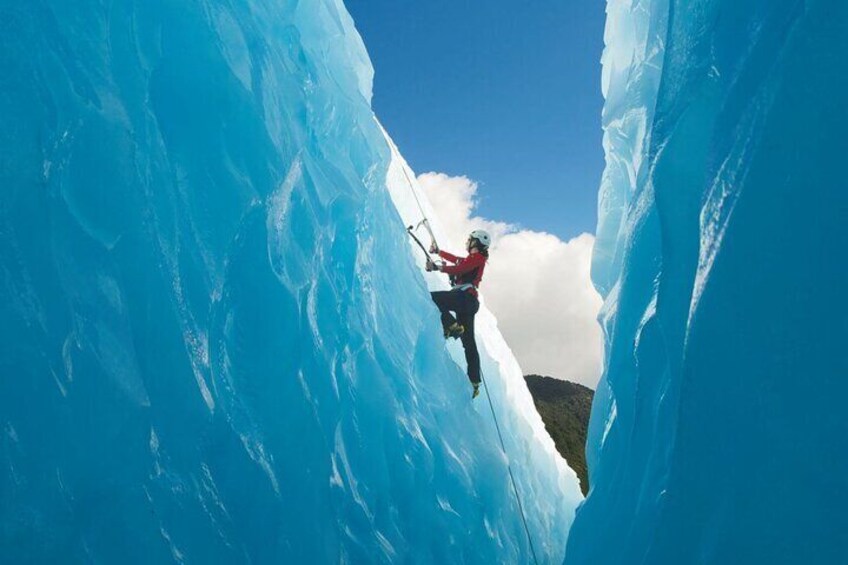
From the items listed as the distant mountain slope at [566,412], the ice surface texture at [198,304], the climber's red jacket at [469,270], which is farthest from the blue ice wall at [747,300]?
the distant mountain slope at [566,412]

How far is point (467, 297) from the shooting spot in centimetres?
635

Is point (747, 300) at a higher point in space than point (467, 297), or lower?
lower

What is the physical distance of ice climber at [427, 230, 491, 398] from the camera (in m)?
6.33

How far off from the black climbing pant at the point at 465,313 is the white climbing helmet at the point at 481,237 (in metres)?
0.61

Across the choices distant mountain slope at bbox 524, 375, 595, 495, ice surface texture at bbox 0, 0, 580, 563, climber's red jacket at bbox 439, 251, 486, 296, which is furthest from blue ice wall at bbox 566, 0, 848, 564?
distant mountain slope at bbox 524, 375, 595, 495

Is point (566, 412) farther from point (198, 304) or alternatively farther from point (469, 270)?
point (198, 304)

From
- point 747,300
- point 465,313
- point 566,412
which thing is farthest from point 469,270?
point 566,412

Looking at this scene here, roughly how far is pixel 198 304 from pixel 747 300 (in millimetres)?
3102

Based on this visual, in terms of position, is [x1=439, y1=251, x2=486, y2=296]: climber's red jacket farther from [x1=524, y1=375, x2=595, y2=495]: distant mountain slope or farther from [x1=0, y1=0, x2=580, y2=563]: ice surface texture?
[x1=524, y1=375, x2=595, y2=495]: distant mountain slope

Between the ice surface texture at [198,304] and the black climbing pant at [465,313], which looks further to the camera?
the black climbing pant at [465,313]

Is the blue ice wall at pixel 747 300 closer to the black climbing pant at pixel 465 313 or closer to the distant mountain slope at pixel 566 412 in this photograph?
the black climbing pant at pixel 465 313

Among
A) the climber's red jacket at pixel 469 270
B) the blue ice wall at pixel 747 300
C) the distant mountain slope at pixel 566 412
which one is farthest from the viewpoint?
the distant mountain slope at pixel 566 412

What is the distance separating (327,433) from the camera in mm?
4484

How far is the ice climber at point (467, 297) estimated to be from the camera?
6328mm
